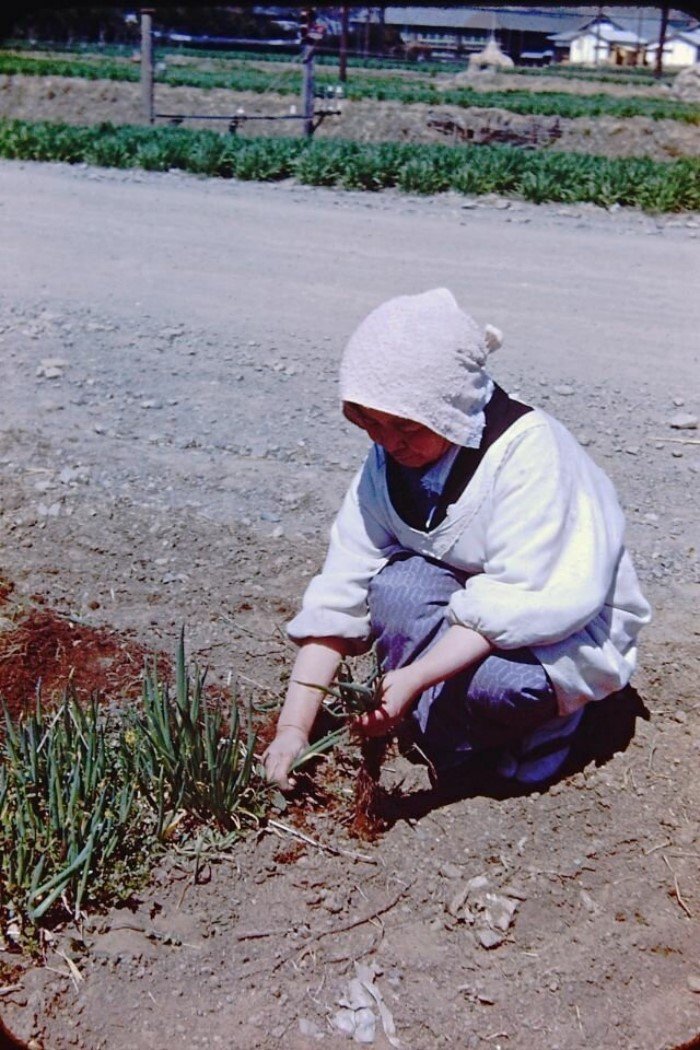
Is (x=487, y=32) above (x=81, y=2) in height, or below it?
above

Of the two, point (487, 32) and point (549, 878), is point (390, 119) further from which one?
point (487, 32)

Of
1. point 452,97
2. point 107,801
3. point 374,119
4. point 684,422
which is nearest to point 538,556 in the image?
point 107,801

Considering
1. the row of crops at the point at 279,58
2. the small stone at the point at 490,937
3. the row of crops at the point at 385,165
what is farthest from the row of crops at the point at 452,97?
the small stone at the point at 490,937

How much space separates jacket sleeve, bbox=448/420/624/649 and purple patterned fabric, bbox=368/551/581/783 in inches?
3.9

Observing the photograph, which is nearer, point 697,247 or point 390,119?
point 697,247

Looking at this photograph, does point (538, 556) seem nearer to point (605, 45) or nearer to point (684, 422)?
point (684, 422)

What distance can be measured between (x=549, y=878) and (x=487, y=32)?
144 ft

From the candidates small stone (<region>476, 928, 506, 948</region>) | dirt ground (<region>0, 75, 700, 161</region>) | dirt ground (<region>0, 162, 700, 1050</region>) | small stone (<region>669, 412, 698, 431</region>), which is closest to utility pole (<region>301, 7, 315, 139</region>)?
dirt ground (<region>0, 75, 700, 161</region>)

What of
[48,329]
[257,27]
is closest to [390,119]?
[48,329]

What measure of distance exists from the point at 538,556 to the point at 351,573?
0.48 meters

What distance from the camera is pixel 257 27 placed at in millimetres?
35531

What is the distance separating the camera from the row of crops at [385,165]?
942cm

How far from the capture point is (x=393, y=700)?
→ 2.01 m

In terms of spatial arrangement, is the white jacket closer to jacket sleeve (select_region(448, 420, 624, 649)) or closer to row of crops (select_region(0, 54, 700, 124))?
jacket sleeve (select_region(448, 420, 624, 649))
